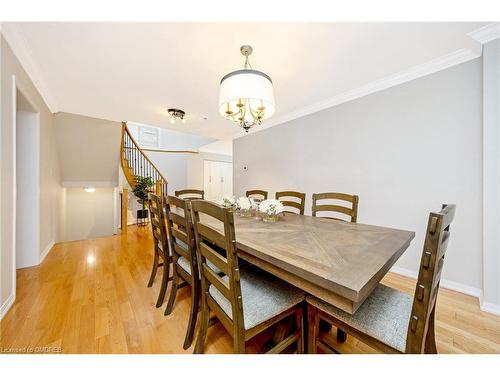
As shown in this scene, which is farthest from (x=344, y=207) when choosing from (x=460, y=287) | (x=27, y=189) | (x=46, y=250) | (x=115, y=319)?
(x=46, y=250)

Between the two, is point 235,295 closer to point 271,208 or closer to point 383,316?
point 383,316

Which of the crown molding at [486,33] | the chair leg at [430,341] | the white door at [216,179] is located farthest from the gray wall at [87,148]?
the crown molding at [486,33]

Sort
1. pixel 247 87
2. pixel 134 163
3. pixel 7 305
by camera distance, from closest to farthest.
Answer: pixel 247 87, pixel 7 305, pixel 134 163

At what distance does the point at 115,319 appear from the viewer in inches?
58.0

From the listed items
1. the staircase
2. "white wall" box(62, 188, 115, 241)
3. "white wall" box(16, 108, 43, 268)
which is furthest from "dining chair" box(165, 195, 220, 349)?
"white wall" box(62, 188, 115, 241)

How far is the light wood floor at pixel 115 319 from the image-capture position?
4.06 ft

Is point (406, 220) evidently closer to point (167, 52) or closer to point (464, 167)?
point (464, 167)

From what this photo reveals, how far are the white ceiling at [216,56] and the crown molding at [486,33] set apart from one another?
0.04 m

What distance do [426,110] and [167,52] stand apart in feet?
8.81

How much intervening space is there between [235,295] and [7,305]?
6.80 ft

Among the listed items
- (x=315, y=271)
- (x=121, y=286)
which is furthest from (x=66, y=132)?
(x=315, y=271)

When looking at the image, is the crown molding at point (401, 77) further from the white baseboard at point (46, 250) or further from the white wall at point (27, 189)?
the white baseboard at point (46, 250)

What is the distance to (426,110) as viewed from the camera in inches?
80.2

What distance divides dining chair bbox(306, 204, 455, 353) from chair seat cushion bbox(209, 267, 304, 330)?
128mm
